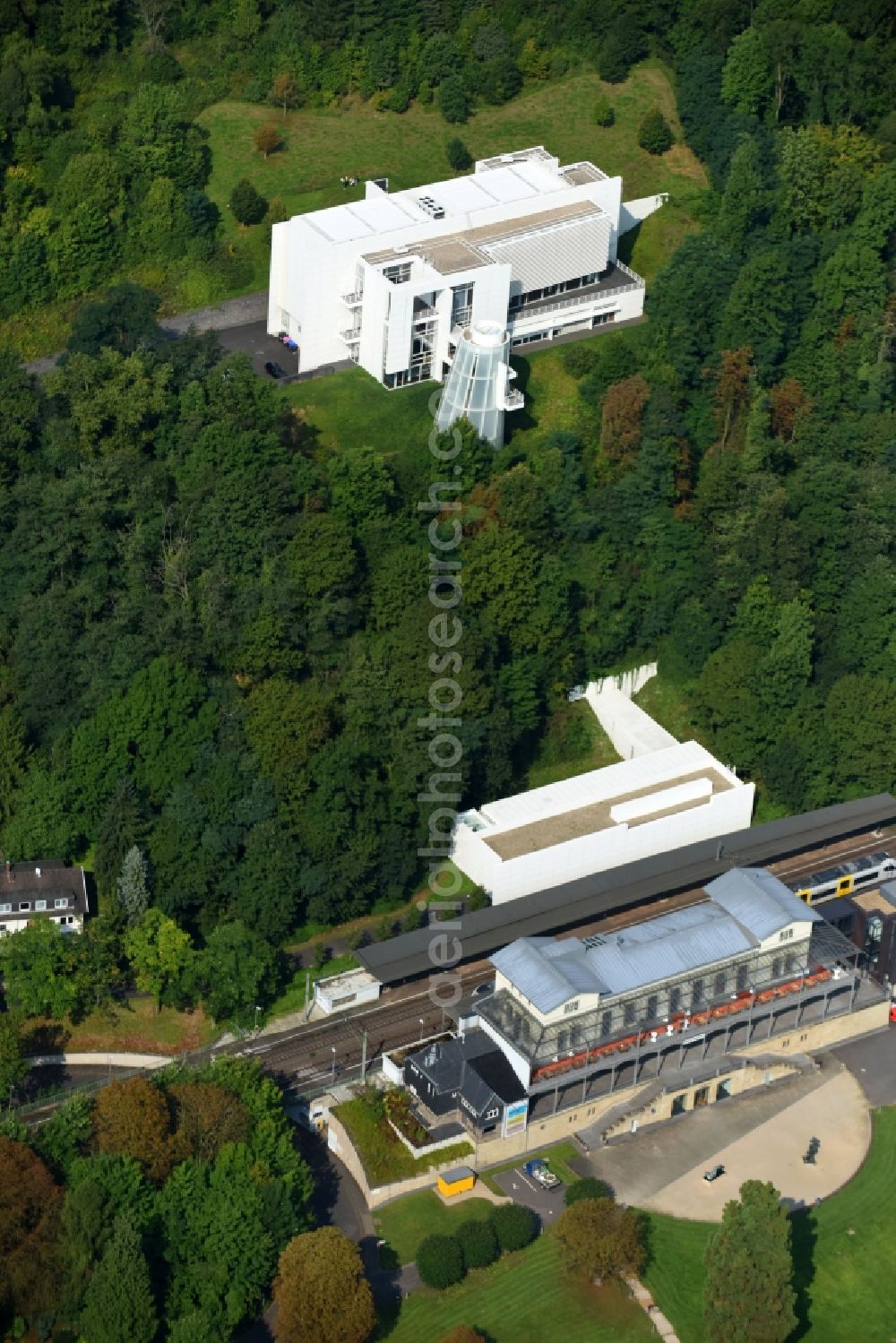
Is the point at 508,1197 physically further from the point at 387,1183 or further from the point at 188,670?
the point at 188,670

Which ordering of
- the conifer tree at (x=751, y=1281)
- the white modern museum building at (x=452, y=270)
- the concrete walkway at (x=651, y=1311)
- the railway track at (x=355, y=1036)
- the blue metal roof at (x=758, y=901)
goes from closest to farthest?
the conifer tree at (x=751, y=1281)
the concrete walkway at (x=651, y=1311)
the railway track at (x=355, y=1036)
the blue metal roof at (x=758, y=901)
the white modern museum building at (x=452, y=270)

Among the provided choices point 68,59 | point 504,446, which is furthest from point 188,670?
point 68,59

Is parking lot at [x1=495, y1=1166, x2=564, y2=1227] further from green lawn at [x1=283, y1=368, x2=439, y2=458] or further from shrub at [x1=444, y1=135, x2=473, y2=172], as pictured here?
shrub at [x1=444, y1=135, x2=473, y2=172]

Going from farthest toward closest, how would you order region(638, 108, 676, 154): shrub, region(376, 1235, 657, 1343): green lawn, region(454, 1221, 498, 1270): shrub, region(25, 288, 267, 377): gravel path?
1. region(638, 108, 676, 154): shrub
2. region(25, 288, 267, 377): gravel path
3. region(454, 1221, 498, 1270): shrub
4. region(376, 1235, 657, 1343): green lawn

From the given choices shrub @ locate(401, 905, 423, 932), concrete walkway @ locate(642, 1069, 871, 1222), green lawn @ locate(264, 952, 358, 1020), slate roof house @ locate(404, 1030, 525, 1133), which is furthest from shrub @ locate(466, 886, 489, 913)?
concrete walkway @ locate(642, 1069, 871, 1222)

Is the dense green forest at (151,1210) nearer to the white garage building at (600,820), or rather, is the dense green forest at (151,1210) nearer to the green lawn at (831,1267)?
the green lawn at (831,1267)

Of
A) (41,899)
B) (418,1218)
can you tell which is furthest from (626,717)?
(418,1218)

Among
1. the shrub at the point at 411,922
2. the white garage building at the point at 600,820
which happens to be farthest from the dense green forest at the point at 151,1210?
the white garage building at the point at 600,820
